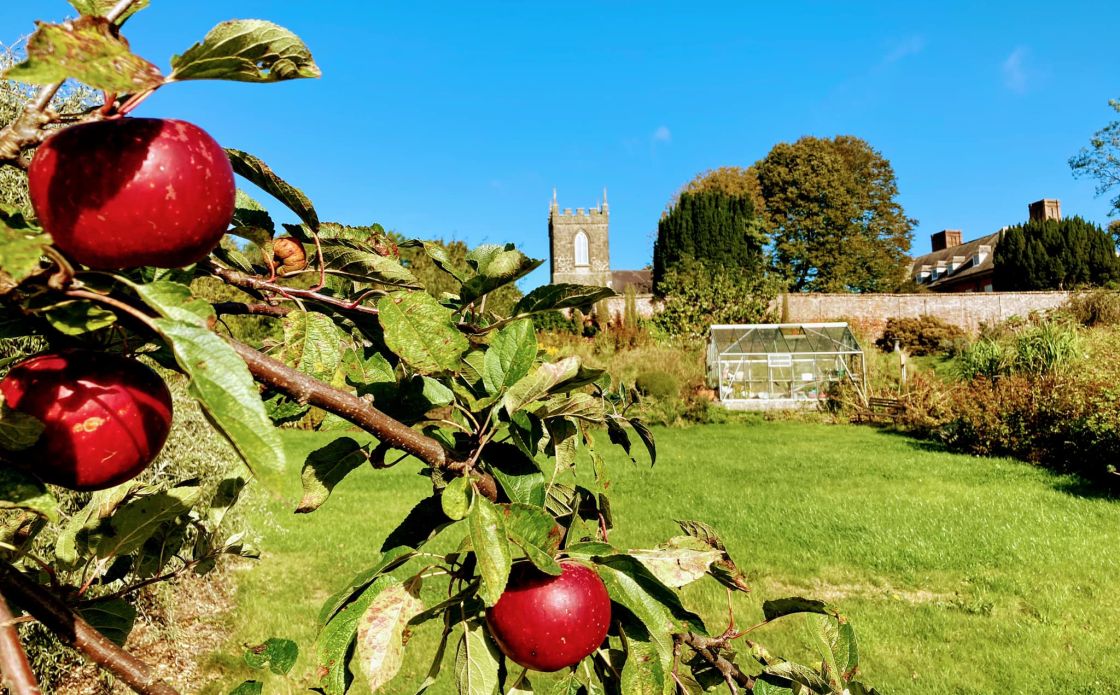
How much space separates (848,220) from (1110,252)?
9.79m

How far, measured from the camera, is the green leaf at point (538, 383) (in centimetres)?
62

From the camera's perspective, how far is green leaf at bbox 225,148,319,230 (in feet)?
2.08

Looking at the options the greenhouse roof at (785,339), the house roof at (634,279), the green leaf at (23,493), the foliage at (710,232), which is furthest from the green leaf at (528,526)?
the house roof at (634,279)

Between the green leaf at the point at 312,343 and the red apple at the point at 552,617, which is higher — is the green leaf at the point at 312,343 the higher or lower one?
the higher one

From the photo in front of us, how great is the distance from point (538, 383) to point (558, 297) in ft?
0.38

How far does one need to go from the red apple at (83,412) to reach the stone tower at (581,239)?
121 ft

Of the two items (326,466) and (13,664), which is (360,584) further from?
(13,664)

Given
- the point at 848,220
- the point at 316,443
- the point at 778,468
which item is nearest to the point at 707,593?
the point at 778,468

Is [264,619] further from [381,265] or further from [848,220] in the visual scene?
[848,220]

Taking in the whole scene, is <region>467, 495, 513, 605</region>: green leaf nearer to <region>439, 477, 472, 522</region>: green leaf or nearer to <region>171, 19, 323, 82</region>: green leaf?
<region>439, 477, 472, 522</region>: green leaf

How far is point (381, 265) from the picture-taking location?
737 mm

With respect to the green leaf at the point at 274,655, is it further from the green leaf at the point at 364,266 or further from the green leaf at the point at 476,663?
the green leaf at the point at 364,266

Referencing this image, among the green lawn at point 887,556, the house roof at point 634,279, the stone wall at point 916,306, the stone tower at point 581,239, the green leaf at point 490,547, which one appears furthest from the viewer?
the stone tower at point 581,239

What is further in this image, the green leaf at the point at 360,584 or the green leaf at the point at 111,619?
the green leaf at the point at 111,619
